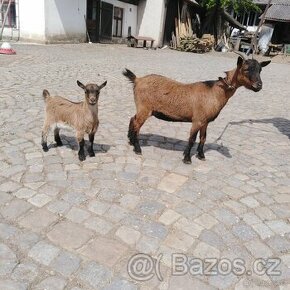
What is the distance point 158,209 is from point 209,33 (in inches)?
1161

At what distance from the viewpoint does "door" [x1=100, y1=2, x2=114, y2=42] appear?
885 inches

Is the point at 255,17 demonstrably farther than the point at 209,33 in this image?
Yes

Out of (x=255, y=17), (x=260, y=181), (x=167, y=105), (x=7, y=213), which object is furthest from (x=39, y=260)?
(x=255, y=17)

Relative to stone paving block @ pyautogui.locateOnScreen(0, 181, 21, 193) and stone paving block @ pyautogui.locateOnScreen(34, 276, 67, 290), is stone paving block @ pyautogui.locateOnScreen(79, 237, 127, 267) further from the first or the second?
stone paving block @ pyautogui.locateOnScreen(0, 181, 21, 193)

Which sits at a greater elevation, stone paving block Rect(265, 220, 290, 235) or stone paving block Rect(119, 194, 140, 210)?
stone paving block Rect(119, 194, 140, 210)

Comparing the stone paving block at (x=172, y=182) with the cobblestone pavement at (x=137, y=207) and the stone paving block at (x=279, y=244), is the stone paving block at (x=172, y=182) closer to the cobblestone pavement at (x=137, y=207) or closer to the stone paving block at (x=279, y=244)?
the cobblestone pavement at (x=137, y=207)

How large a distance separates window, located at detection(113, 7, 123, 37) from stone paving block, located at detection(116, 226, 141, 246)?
76.5ft

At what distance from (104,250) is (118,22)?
2412 cm

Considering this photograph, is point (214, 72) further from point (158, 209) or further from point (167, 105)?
point (158, 209)

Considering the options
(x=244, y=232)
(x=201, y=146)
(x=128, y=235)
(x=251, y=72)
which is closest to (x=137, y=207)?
(x=128, y=235)

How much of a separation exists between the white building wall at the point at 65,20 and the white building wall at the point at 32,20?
26 cm

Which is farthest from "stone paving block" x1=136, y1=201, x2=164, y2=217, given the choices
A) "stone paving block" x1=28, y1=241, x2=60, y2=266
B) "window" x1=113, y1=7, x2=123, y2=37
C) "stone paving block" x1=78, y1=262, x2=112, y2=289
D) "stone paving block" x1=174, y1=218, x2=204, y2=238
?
"window" x1=113, y1=7, x2=123, y2=37

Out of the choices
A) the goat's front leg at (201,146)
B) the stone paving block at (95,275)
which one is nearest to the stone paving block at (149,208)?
the stone paving block at (95,275)

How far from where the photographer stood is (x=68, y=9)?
18781 mm
